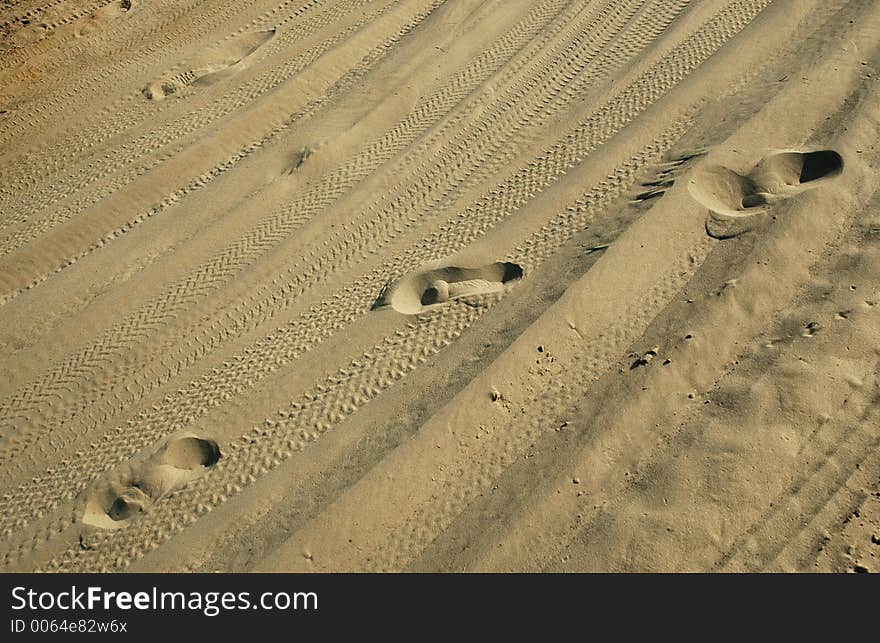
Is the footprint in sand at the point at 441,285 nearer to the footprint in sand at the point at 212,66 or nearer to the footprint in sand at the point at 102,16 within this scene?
the footprint in sand at the point at 212,66

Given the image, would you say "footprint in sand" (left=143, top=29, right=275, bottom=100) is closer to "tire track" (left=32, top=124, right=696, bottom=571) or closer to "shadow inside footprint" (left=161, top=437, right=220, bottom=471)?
"tire track" (left=32, top=124, right=696, bottom=571)

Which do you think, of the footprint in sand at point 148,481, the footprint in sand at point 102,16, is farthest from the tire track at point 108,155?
the footprint in sand at point 148,481

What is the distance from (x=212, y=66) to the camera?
6.15 meters

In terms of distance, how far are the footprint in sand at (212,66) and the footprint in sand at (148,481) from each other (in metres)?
3.19

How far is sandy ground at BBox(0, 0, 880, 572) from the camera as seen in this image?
329cm

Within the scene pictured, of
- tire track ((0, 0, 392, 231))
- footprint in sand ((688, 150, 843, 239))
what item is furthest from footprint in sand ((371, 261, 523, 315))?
tire track ((0, 0, 392, 231))

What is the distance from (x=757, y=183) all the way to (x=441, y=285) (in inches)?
69.2

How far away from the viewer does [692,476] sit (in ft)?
10.7

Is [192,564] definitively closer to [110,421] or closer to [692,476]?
[110,421]

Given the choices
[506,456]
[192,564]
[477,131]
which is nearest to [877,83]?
[477,131]

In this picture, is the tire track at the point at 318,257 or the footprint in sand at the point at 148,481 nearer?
the footprint in sand at the point at 148,481

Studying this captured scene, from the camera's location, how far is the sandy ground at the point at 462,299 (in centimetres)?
329

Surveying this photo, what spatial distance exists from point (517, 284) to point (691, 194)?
1.04m

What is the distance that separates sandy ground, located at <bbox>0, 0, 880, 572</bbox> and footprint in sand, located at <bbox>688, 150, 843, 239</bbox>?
0.02 meters
